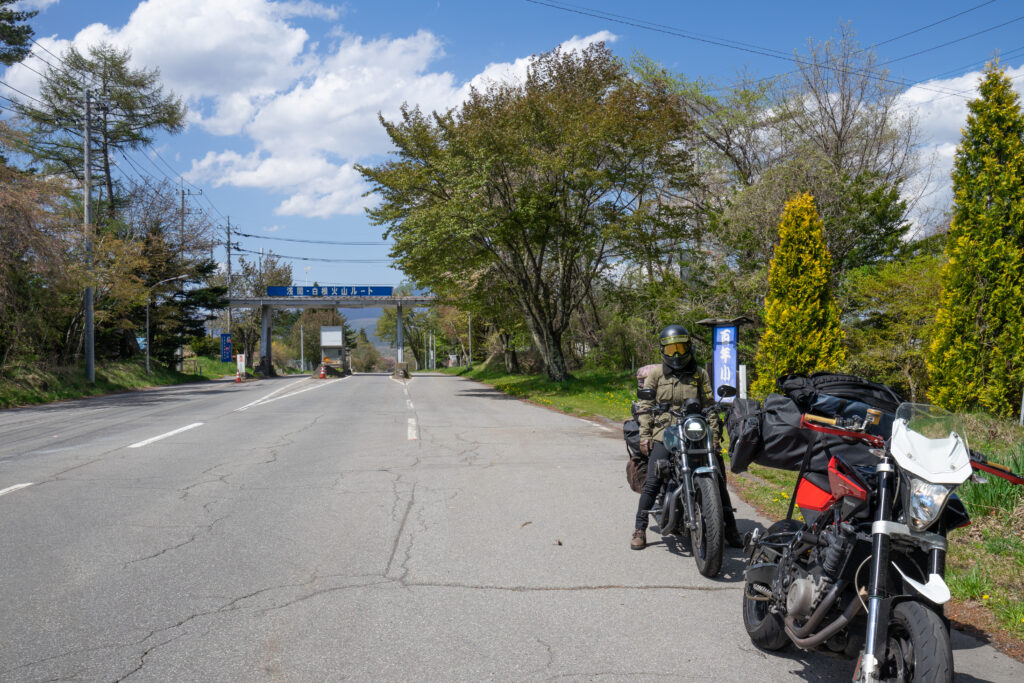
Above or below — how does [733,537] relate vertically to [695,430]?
below

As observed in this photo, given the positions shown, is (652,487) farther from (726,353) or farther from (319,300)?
(319,300)

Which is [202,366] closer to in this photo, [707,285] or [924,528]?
[707,285]

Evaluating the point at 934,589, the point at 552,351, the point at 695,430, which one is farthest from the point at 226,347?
the point at 934,589

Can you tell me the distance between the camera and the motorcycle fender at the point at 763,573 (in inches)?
147

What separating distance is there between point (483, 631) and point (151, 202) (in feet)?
167

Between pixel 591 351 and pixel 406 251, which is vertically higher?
pixel 406 251

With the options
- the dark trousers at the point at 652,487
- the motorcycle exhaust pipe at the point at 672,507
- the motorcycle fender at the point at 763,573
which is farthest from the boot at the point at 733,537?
the motorcycle fender at the point at 763,573

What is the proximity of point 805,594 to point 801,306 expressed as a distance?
13.2m

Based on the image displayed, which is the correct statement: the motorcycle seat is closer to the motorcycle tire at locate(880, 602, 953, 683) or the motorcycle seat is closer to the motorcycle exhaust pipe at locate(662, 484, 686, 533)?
the motorcycle tire at locate(880, 602, 953, 683)

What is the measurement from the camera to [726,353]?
46.4ft

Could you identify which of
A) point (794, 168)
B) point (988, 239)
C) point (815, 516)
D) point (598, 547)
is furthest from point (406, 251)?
point (815, 516)

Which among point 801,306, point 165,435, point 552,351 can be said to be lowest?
point 165,435

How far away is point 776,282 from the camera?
15758mm

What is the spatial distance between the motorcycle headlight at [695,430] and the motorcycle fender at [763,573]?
148 cm
